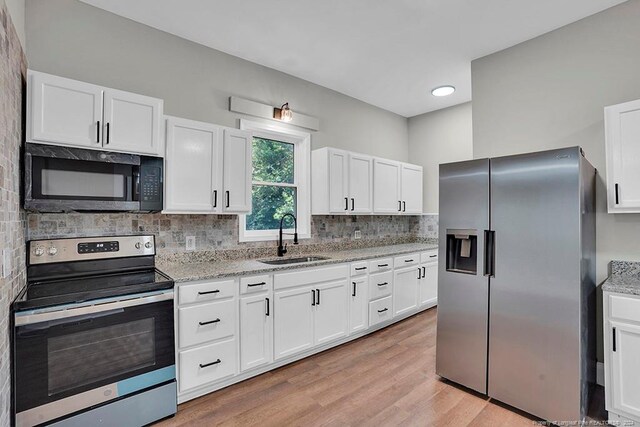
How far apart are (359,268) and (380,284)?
1.39 feet

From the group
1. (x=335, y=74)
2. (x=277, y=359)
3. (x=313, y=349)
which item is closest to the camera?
(x=277, y=359)

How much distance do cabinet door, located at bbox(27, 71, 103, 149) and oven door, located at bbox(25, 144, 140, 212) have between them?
7 cm

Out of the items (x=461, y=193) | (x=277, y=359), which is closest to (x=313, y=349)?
(x=277, y=359)

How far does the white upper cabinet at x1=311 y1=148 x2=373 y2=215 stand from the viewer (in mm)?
3623

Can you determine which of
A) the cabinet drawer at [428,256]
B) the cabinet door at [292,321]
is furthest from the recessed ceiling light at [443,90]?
the cabinet door at [292,321]

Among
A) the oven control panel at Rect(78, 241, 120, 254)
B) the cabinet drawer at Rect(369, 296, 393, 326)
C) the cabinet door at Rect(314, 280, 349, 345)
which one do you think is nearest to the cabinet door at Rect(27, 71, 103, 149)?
the oven control panel at Rect(78, 241, 120, 254)

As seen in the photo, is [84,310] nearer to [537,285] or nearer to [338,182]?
[338,182]

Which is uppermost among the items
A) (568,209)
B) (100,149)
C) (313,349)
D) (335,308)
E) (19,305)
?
(100,149)

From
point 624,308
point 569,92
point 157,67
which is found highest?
point 157,67

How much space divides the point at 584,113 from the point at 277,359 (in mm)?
3332

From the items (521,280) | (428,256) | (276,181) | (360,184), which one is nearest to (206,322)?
(276,181)

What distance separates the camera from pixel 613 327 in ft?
6.60

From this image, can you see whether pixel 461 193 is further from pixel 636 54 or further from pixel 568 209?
pixel 636 54

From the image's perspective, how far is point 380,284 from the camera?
360 centimetres
